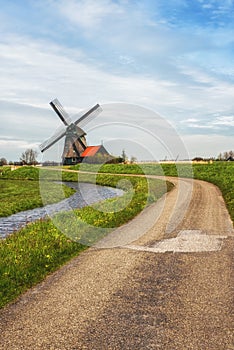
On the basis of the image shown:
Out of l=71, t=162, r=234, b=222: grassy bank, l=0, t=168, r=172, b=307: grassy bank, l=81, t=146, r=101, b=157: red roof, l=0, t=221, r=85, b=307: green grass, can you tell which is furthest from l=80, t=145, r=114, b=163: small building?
l=0, t=221, r=85, b=307: green grass

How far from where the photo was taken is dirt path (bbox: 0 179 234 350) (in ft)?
19.2

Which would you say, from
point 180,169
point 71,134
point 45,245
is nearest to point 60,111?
point 71,134

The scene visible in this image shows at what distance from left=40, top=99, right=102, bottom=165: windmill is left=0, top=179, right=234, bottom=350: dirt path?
168 feet

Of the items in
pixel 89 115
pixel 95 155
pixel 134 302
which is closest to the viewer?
pixel 134 302

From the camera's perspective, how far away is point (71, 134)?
68.6 m

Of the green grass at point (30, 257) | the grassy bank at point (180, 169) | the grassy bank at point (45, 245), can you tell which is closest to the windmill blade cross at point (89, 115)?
the grassy bank at point (180, 169)

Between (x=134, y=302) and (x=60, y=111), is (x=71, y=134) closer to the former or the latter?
(x=60, y=111)

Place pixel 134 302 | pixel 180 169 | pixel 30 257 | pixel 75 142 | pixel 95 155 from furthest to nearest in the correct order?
pixel 95 155
pixel 75 142
pixel 180 169
pixel 30 257
pixel 134 302

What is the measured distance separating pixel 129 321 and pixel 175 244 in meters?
5.92

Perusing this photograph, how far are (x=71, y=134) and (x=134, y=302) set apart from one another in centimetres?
6258

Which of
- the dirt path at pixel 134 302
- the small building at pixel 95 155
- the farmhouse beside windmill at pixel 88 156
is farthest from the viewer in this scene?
the farmhouse beside windmill at pixel 88 156

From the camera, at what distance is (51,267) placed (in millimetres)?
9758

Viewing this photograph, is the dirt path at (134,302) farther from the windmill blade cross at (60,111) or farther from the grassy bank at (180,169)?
the windmill blade cross at (60,111)

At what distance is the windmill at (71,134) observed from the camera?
6575 cm
